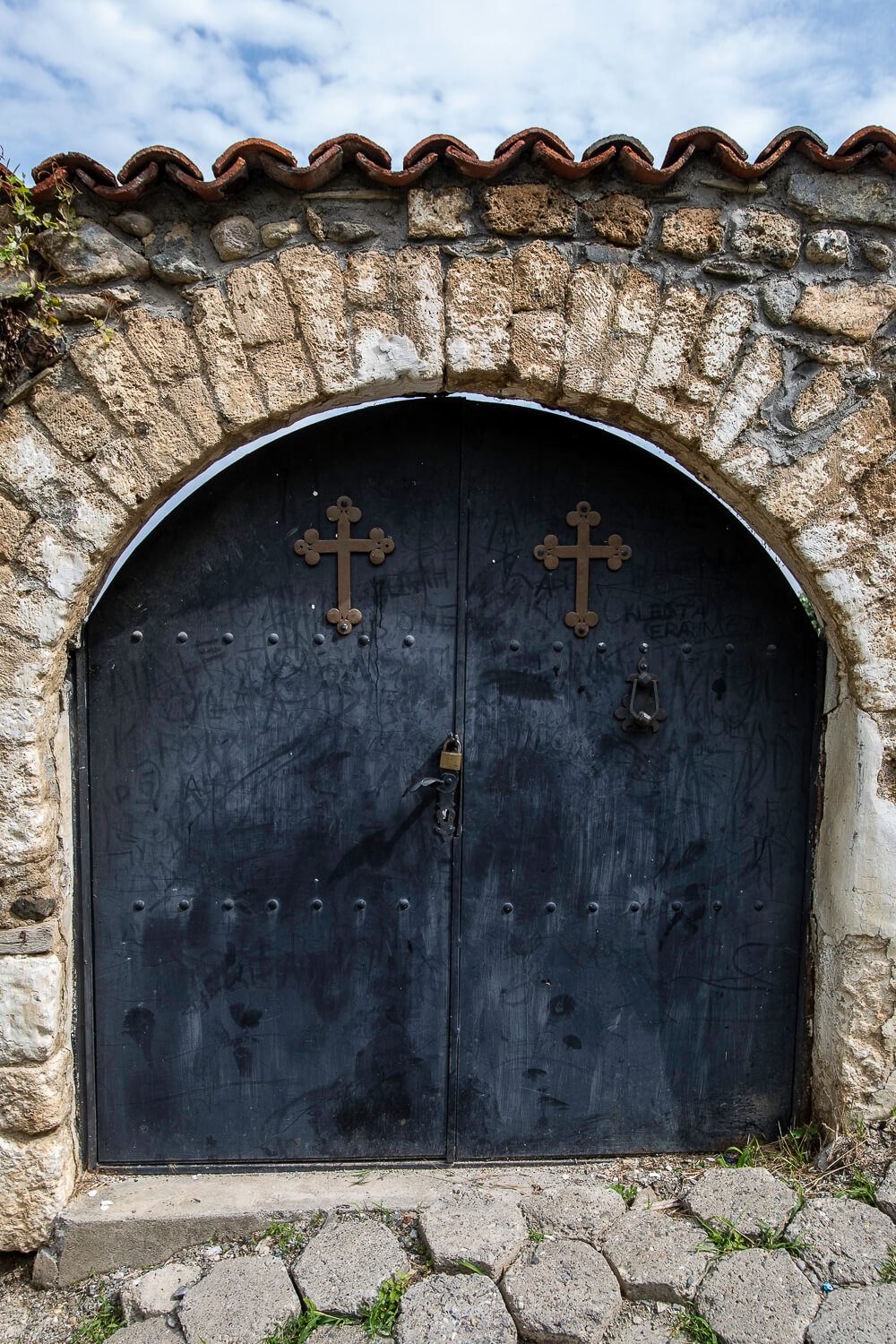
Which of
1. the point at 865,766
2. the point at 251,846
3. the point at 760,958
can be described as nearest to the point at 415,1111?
the point at 251,846

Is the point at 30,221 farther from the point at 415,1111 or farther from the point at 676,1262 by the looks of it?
the point at 676,1262

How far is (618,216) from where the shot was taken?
2094 mm

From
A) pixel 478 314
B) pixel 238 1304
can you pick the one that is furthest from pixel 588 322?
pixel 238 1304

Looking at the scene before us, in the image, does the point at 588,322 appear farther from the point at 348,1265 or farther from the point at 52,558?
the point at 348,1265

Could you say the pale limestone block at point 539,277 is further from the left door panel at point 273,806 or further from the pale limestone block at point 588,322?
the left door panel at point 273,806

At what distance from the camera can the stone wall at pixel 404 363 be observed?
2.05 m

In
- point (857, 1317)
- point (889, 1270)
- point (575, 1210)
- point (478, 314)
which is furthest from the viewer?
point (575, 1210)

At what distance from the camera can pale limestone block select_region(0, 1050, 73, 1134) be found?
211cm

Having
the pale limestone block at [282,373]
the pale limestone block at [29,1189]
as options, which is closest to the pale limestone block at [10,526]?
the pale limestone block at [282,373]

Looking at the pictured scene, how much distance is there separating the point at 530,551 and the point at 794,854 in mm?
1194

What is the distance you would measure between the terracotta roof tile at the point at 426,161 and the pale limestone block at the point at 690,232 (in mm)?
93

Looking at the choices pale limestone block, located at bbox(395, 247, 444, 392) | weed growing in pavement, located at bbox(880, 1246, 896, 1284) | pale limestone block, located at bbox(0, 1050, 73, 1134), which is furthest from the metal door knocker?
pale limestone block, located at bbox(0, 1050, 73, 1134)

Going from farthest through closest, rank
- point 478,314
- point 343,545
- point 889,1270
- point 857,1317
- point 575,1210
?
1. point 343,545
2. point 575,1210
3. point 478,314
4. point 889,1270
5. point 857,1317

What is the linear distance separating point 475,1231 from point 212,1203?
73 cm
